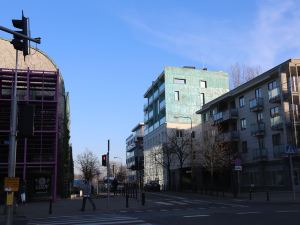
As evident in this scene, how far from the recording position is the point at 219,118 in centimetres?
6047

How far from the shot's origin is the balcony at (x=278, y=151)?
45650 mm

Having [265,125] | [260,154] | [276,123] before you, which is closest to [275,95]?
[276,123]

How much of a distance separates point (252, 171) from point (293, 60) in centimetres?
1473

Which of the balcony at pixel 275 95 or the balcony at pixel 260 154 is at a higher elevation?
the balcony at pixel 275 95

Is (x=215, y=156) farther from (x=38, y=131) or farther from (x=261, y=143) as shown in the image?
(x=38, y=131)

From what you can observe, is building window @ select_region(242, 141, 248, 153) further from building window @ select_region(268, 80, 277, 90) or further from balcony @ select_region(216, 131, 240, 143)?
building window @ select_region(268, 80, 277, 90)

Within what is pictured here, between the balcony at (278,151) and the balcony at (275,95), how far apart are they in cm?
489

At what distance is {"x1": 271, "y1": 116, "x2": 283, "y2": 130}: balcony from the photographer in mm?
46659

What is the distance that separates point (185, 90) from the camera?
83.8 meters

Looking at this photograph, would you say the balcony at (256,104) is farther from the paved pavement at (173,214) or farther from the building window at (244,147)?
the paved pavement at (173,214)

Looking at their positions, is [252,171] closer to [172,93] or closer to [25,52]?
[172,93]

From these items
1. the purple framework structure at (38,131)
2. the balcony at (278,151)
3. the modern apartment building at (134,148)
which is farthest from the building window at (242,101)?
the modern apartment building at (134,148)

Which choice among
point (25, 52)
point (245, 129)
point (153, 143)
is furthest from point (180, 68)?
point (25, 52)

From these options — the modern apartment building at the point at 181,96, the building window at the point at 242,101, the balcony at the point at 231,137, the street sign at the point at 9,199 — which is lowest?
the street sign at the point at 9,199
